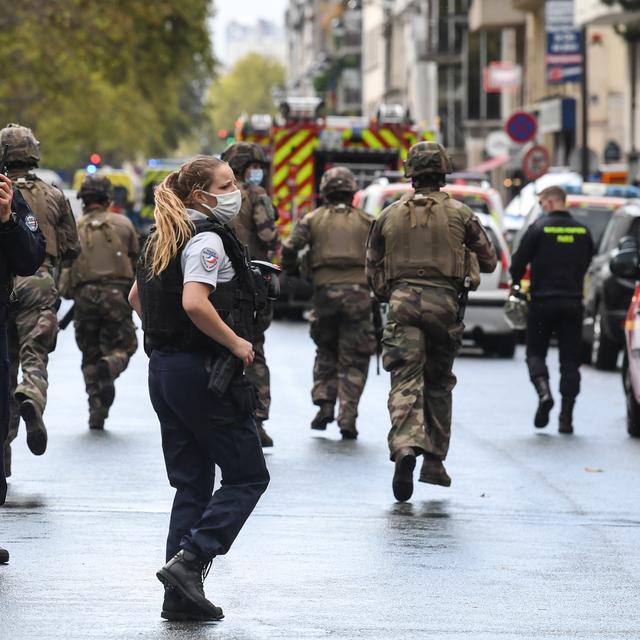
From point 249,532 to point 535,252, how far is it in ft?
18.5

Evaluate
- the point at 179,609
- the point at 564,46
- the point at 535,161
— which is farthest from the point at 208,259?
the point at 564,46

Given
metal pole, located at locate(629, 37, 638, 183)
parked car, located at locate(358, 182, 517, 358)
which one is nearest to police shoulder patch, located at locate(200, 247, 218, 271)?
parked car, located at locate(358, 182, 517, 358)

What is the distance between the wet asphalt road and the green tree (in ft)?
560

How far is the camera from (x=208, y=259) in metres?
6.75

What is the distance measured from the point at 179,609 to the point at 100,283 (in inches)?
285

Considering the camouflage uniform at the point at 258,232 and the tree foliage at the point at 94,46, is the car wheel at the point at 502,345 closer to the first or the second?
the camouflage uniform at the point at 258,232

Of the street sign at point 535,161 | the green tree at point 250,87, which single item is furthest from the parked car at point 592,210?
the green tree at point 250,87

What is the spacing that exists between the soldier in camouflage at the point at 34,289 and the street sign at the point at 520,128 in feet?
75.2

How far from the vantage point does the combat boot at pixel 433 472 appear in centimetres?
1049

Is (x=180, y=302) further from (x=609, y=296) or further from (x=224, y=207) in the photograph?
(x=609, y=296)

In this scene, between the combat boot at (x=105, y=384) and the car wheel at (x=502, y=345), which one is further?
the car wheel at (x=502, y=345)

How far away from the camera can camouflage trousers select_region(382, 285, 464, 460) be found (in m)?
10.4

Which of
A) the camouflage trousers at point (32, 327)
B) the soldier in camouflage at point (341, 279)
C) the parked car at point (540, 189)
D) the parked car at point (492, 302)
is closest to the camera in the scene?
the camouflage trousers at point (32, 327)

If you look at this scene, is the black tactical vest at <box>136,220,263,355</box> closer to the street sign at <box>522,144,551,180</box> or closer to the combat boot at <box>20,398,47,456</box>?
Answer: the combat boot at <box>20,398,47,456</box>
